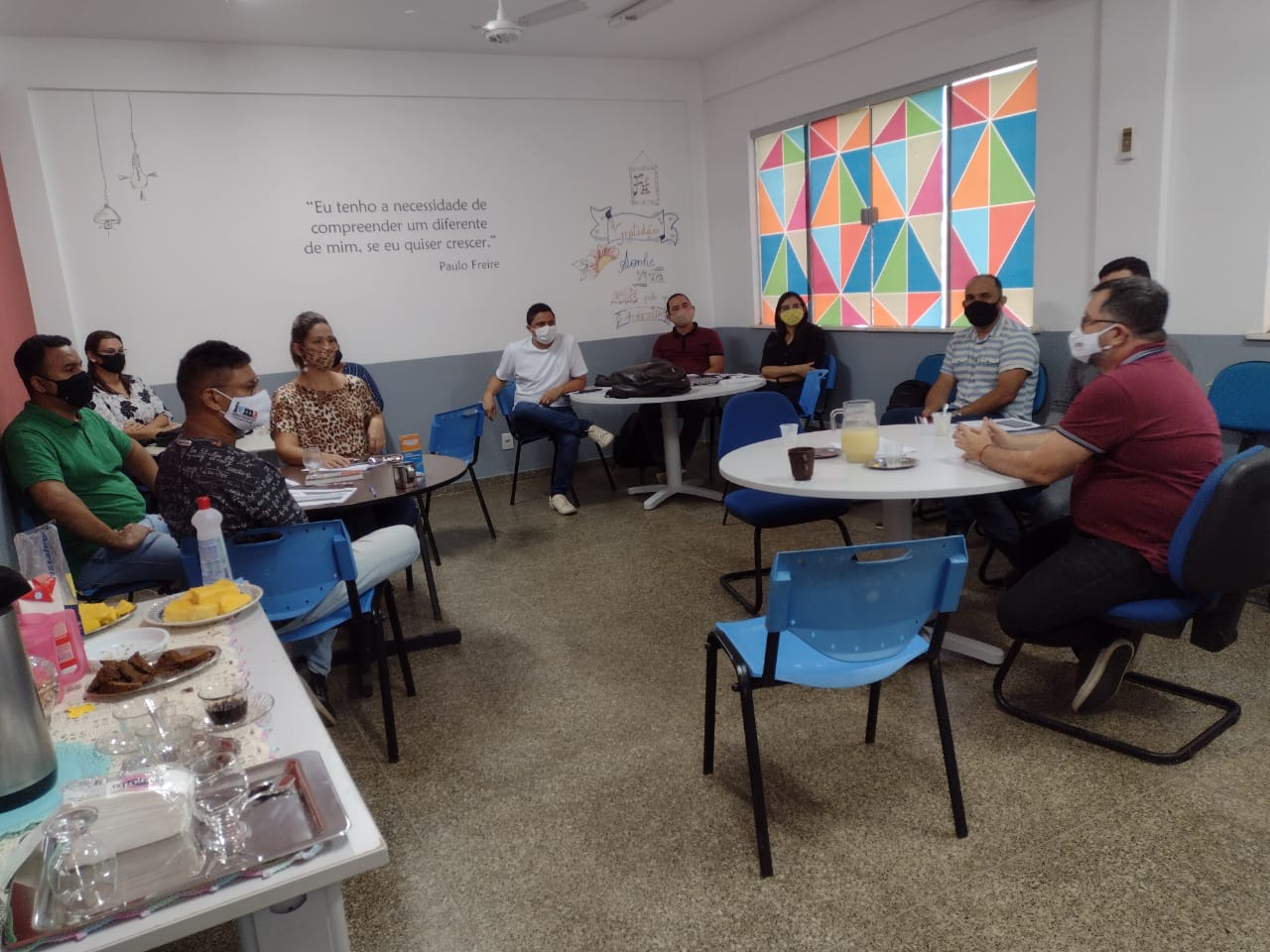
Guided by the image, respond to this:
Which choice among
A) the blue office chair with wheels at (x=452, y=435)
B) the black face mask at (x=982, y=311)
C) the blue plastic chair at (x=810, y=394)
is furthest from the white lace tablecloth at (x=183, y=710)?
the blue plastic chair at (x=810, y=394)

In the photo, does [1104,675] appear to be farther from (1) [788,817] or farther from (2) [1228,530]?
(1) [788,817]

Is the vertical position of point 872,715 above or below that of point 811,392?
below

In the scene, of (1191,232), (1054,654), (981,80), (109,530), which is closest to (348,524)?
(109,530)

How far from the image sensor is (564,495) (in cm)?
538

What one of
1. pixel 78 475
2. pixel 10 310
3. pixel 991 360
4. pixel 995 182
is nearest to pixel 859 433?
pixel 991 360

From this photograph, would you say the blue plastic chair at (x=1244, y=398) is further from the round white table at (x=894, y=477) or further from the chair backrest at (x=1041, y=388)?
the round white table at (x=894, y=477)

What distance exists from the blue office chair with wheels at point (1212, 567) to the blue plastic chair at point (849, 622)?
24.9 inches

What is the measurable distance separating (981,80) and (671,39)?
2.23 m

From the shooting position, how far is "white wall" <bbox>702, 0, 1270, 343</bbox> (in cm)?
351

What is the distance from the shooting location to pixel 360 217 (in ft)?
18.6

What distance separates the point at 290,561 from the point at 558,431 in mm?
3188

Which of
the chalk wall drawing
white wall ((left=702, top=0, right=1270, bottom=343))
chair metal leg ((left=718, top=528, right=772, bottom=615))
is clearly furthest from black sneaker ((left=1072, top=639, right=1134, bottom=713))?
the chalk wall drawing

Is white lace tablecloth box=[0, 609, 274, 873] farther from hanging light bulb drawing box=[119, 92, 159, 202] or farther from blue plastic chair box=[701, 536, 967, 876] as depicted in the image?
hanging light bulb drawing box=[119, 92, 159, 202]

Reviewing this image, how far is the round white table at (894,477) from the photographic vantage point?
235 cm
